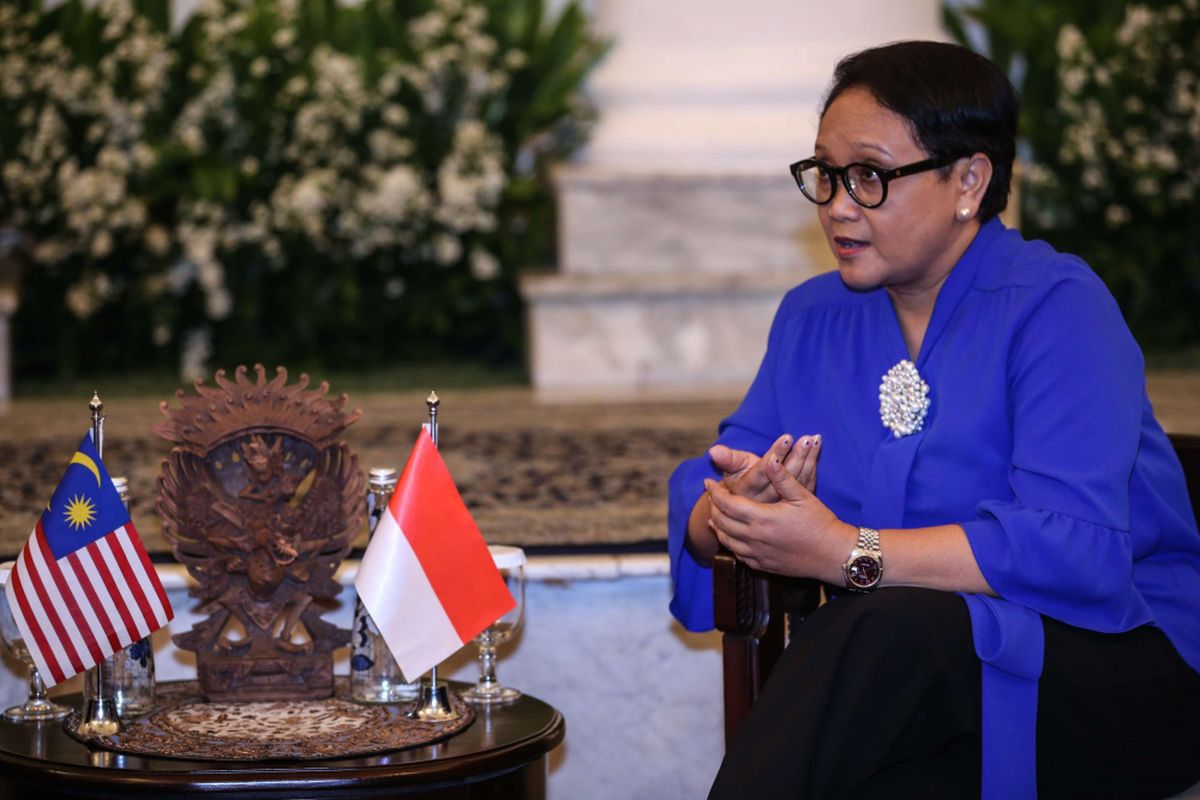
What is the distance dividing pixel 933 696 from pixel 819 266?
3.76 m

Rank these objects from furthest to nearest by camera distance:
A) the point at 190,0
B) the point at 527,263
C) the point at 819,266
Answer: the point at 190,0, the point at 527,263, the point at 819,266

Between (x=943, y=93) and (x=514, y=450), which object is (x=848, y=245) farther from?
(x=514, y=450)

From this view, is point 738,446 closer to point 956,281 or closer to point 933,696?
point 956,281

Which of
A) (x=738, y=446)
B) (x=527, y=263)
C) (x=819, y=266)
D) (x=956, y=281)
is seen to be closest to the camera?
(x=956, y=281)

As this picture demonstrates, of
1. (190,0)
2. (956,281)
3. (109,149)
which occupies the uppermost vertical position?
(190,0)

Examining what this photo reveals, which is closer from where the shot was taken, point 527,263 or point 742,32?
point 742,32

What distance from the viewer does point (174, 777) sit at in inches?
75.5

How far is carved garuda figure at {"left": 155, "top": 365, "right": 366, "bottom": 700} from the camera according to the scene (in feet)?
7.36

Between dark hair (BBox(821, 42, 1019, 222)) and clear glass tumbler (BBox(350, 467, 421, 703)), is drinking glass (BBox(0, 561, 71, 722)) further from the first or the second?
dark hair (BBox(821, 42, 1019, 222))

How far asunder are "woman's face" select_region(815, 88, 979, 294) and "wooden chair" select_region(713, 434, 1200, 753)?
0.43m

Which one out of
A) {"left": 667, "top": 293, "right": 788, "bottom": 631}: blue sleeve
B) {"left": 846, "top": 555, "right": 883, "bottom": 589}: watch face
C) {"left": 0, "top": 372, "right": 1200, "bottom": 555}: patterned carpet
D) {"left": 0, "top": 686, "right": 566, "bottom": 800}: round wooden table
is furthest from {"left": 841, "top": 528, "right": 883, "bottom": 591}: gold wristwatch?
{"left": 0, "top": 372, "right": 1200, "bottom": 555}: patterned carpet

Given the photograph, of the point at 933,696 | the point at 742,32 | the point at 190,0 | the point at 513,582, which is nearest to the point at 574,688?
the point at 513,582

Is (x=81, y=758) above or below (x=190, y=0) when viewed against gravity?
below

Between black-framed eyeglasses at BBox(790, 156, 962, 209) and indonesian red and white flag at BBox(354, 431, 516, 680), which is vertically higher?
black-framed eyeglasses at BBox(790, 156, 962, 209)
